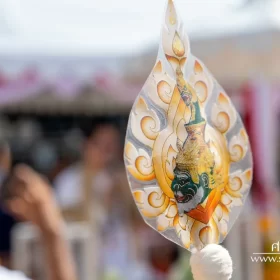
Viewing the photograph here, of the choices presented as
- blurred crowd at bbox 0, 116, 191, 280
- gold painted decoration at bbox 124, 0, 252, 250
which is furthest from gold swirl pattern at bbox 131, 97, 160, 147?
blurred crowd at bbox 0, 116, 191, 280

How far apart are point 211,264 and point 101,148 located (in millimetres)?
2730

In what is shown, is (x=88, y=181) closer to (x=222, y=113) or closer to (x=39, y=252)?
(x=39, y=252)

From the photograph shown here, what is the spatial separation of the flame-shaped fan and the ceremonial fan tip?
0.16ft

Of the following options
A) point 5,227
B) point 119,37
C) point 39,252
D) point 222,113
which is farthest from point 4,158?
point 222,113

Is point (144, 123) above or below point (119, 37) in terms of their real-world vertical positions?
below

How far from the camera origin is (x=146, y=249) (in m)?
3.40

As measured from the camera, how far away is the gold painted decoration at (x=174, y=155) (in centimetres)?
99

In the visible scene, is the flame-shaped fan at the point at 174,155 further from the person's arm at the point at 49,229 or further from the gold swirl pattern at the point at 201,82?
the person's arm at the point at 49,229

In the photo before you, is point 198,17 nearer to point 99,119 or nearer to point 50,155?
point 99,119

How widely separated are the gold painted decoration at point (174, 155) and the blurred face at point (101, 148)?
8.46ft

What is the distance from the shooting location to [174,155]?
3.27 ft

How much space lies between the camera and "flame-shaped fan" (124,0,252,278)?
3.24 ft

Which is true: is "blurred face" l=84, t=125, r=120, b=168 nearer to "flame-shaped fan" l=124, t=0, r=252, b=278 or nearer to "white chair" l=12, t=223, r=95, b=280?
"white chair" l=12, t=223, r=95, b=280

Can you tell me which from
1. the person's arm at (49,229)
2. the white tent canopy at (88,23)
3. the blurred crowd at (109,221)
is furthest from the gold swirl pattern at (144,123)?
the white tent canopy at (88,23)
